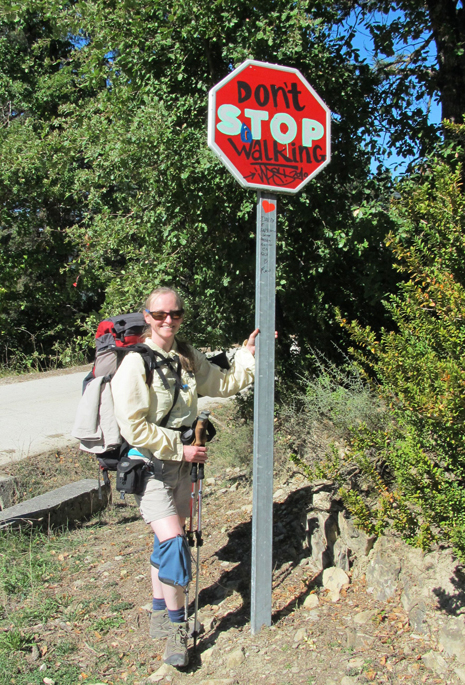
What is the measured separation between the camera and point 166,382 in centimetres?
291

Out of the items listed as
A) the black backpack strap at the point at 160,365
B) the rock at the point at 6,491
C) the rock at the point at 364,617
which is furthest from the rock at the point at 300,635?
the rock at the point at 6,491

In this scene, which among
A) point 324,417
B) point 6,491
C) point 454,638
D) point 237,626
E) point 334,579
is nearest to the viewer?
A: point 454,638

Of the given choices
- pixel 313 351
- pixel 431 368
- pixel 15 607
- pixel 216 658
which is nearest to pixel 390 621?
pixel 216 658

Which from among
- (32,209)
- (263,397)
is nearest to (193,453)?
(263,397)

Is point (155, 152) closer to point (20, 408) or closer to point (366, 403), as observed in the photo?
point (366, 403)

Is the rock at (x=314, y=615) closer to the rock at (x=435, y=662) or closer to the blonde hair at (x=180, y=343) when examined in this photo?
the rock at (x=435, y=662)

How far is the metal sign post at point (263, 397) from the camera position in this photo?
2.81m

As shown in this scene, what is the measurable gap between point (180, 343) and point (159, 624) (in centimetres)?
147

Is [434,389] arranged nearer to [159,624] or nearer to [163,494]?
[163,494]

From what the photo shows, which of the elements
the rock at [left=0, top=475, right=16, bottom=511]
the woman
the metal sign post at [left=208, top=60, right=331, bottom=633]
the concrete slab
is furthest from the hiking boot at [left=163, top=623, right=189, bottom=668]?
the rock at [left=0, top=475, right=16, bottom=511]

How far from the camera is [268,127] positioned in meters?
2.77

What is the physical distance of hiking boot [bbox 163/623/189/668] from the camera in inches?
108

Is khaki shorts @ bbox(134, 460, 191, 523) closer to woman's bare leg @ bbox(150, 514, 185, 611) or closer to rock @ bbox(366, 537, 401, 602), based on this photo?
woman's bare leg @ bbox(150, 514, 185, 611)

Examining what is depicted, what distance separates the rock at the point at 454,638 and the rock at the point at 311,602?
2.41ft
